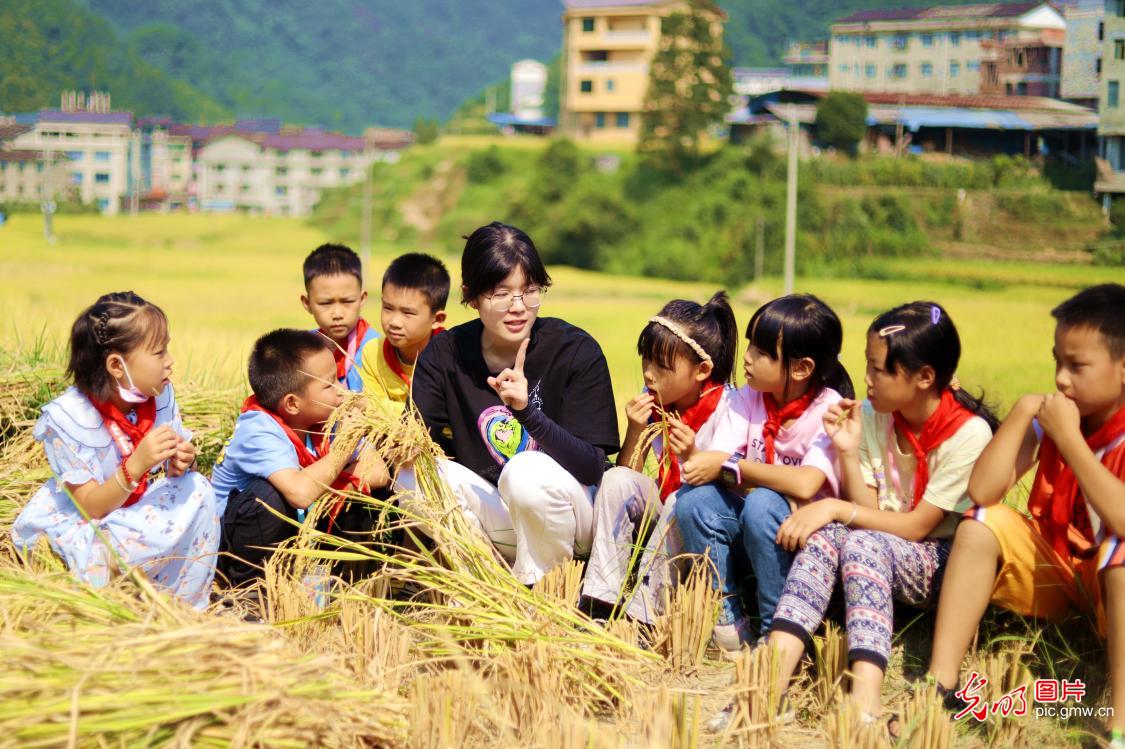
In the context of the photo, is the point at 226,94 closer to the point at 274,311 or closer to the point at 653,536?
the point at 274,311

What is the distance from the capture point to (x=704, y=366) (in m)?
3.38

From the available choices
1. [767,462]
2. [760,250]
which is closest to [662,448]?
[767,462]

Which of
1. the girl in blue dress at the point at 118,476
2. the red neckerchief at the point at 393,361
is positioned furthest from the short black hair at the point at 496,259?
the girl in blue dress at the point at 118,476

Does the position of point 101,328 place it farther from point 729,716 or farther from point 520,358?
point 729,716

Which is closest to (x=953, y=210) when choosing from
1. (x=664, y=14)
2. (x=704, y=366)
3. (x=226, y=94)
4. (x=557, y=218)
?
(x=557, y=218)

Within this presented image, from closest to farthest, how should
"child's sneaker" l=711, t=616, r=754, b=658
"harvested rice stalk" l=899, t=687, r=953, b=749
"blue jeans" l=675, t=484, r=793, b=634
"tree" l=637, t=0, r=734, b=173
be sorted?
1. "harvested rice stalk" l=899, t=687, r=953, b=749
2. "blue jeans" l=675, t=484, r=793, b=634
3. "child's sneaker" l=711, t=616, r=754, b=658
4. "tree" l=637, t=0, r=734, b=173

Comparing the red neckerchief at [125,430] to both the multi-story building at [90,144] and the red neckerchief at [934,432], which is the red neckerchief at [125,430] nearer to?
the red neckerchief at [934,432]

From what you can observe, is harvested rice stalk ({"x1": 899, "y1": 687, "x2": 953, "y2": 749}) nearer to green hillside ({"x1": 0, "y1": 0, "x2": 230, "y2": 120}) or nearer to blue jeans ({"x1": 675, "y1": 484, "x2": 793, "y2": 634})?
blue jeans ({"x1": 675, "y1": 484, "x2": 793, "y2": 634})

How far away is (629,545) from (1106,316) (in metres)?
1.39

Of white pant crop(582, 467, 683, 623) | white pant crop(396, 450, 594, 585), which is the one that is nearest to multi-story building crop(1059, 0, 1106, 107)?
white pant crop(582, 467, 683, 623)

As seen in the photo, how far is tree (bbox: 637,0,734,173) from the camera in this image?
141 feet

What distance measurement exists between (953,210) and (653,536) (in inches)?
1284

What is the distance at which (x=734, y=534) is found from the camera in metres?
Result: 3.18

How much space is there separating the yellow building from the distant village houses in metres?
9.00
